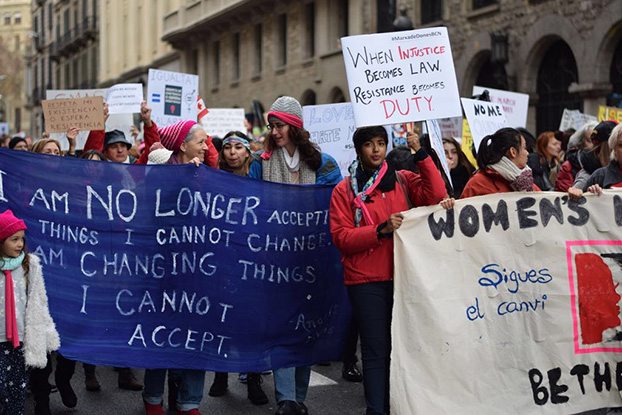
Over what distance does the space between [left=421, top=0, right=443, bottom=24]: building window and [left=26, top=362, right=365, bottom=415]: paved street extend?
52.3ft

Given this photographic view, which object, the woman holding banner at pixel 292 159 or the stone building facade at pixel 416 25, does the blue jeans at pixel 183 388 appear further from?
the stone building facade at pixel 416 25

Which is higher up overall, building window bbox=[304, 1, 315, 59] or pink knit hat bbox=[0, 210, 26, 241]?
building window bbox=[304, 1, 315, 59]

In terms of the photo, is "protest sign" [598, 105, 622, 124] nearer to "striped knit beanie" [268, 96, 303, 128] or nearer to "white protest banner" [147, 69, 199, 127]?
"white protest banner" [147, 69, 199, 127]

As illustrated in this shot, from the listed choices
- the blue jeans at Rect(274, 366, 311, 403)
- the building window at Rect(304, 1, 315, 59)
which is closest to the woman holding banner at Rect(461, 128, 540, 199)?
the blue jeans at Rect(274, 366, 311, 403)

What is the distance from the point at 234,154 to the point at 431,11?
53.2 ft

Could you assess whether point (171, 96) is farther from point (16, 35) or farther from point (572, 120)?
point (16, 35)

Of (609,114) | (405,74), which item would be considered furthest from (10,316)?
(609,114)

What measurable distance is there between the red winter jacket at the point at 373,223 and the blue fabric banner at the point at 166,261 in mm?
765

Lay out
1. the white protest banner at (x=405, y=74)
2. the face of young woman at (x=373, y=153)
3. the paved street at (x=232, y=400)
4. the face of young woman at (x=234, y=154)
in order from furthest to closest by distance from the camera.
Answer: the face of young woman at (x=234, y=154), the paved street at (x=232, y=400), the white protest banner at (x=405, y=74), the face of young woman at (x=373, y=153)

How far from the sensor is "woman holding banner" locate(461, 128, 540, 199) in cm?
534

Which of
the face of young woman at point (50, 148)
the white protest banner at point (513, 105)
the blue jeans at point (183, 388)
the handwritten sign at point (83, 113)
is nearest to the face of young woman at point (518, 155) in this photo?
the blue jeans at point (183, 388)

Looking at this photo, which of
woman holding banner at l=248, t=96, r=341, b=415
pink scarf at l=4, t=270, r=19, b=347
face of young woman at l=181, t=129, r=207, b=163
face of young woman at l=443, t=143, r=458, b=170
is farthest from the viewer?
face of young woman at l=443, t=143, r=458, b=170

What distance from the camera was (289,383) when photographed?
19.4 feet

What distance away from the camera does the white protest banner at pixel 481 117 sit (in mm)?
8859
